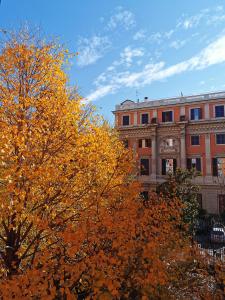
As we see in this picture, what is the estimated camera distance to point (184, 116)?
35781mm

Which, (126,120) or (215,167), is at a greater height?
(126,120)

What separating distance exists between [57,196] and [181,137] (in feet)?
98.6

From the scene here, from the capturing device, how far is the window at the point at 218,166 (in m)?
32.8

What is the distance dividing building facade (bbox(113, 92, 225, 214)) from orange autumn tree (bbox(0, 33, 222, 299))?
25.7m

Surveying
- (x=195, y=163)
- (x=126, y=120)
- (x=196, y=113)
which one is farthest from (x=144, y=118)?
(x=195, y=163)

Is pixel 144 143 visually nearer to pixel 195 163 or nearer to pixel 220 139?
pixel 195 163

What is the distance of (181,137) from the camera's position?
35750 millimetres

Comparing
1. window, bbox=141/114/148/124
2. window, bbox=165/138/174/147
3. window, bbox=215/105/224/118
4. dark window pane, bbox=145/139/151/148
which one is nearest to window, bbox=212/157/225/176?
window, bbox=215/105/224/118

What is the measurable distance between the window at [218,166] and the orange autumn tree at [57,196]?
2564 cm

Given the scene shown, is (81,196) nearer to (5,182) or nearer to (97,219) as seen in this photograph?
(97,219)

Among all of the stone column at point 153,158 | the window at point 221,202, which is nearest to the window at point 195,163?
the window at point 221,202

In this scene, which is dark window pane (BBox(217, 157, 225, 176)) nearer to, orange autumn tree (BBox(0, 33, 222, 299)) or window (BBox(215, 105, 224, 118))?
window (BBox(215, 105, 224, 118))

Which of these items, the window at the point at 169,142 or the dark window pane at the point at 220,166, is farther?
the window at the point at 169,142

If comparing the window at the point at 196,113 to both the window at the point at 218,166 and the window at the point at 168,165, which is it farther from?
the window at the point at 168,165
